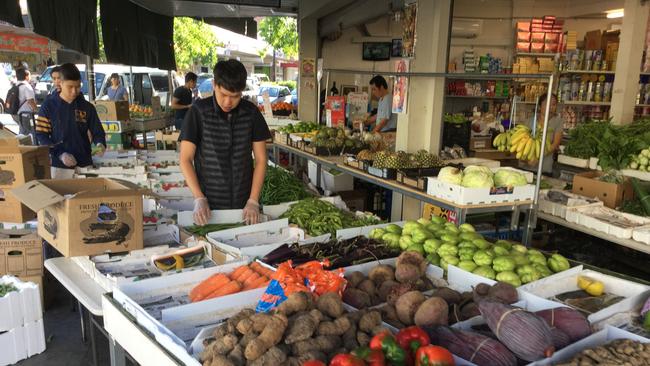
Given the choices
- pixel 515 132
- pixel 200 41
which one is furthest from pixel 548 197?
pixel 200 41

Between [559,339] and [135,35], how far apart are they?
9854mm

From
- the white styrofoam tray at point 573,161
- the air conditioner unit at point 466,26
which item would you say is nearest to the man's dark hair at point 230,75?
the white styrofoam tray at point 573,161

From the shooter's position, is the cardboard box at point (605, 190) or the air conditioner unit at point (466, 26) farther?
the air conditioner unit at point (466, 26)

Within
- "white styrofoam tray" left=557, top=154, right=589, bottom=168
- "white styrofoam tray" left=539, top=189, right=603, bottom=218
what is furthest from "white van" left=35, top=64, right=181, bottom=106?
"white styrofoam tray" left=539, top=189, right=603, bottom=218

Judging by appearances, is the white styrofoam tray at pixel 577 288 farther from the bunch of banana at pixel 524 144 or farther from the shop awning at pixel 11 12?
the shop awning at pixel 11 12

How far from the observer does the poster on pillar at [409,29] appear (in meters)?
5.76

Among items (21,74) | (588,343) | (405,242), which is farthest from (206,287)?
(21,74)

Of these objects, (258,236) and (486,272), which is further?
(258,236)

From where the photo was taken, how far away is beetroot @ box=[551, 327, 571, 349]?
183cm

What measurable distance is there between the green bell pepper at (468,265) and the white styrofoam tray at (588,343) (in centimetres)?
84

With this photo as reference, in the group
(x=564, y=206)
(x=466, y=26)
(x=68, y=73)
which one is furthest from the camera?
(x=466, y=26)

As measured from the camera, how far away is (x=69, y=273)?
2914mm

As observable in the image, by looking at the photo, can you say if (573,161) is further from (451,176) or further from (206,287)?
(206,287)

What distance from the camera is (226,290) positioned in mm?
2385
